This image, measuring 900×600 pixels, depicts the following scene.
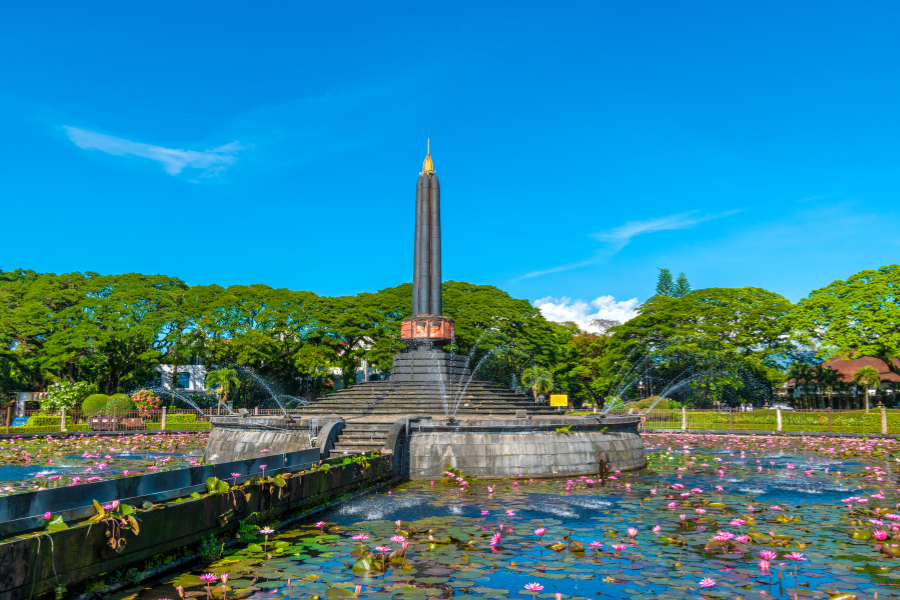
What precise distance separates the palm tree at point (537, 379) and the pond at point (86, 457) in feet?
86.5

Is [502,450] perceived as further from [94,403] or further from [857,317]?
[857,317]

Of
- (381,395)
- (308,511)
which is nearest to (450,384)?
(381,395)

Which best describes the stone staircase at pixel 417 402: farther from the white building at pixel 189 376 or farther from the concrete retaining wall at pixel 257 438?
the white building at pixel 189 376

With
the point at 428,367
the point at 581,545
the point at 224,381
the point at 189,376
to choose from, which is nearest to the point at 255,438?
the point at 428,367

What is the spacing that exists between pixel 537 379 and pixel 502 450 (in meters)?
33.8

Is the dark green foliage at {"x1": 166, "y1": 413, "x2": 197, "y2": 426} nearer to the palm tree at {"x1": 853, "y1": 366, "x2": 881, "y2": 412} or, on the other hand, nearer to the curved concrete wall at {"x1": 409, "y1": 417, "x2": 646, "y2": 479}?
the curved concrete wall at {"x1": 409, "y1": 417, "x2": 646, "y2": 479}

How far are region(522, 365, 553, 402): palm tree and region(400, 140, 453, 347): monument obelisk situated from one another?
2314cm

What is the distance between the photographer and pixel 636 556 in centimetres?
806

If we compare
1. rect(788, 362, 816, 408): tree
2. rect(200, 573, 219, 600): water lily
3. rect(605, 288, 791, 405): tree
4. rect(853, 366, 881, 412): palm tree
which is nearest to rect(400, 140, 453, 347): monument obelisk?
rect(200, 573, 219, 600): water lily

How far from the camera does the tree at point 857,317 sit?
1703 inches

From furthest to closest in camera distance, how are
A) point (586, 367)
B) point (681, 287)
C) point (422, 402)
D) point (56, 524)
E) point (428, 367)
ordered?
point (681, 287) < point (586, 367) < point (428, 367) < point (422, 402) < point (56, 524)

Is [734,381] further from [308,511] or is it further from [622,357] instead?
[308,511]

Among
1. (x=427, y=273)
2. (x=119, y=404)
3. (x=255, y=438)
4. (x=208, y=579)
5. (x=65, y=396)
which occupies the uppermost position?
(x=427, y=273)

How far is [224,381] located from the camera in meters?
42.9
